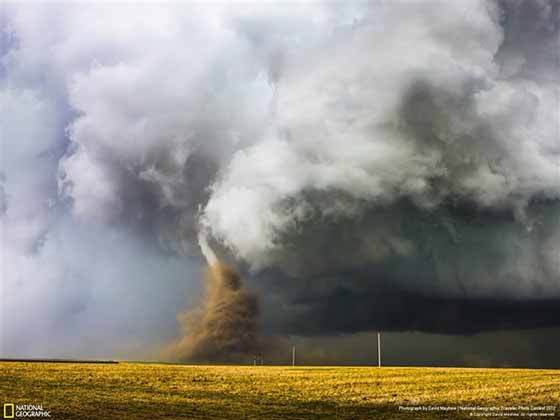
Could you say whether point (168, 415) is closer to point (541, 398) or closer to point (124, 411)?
point (124, 411)

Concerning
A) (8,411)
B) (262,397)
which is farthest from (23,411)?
(262,397)

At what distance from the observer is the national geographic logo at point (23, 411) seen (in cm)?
3950

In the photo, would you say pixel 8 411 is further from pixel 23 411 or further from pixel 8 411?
pixel 23 411

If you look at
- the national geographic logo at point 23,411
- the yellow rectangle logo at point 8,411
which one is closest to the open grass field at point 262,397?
the national geographic logo at point 23,411

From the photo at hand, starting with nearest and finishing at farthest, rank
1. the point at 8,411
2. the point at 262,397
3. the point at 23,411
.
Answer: the point at 23,411
the point at 8,411
the point at 262,397

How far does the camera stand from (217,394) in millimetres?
57219

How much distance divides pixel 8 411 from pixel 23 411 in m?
1.16

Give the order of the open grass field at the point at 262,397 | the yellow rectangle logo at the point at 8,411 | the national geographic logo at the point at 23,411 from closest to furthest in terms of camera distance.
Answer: the yellow rectangle logo at the point at 8,411 → the national geographic logo at the point at 23,411 → the open grass field at the point at 262,397

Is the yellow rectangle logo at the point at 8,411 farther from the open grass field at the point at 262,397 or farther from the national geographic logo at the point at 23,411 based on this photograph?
the open grass field at the point at 262,397

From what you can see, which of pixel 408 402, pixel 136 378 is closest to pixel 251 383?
pixel 136 378

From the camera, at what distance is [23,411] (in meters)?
40.7

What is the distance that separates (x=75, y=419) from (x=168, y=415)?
600 centimetres

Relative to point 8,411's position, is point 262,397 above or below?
below

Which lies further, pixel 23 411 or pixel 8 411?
pixel 8 411
